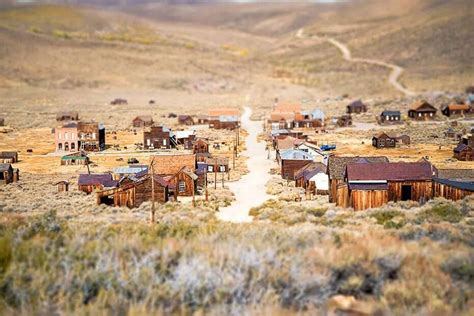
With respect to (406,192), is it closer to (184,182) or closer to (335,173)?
(335,173)

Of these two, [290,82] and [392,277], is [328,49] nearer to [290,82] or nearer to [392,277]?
[290,82]

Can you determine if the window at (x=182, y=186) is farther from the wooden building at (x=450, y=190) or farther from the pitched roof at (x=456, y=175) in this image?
Result: the pitched roof at (x=456, y=175)

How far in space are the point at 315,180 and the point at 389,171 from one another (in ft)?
17.4

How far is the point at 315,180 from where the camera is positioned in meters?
32.2

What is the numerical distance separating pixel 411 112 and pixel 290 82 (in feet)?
199

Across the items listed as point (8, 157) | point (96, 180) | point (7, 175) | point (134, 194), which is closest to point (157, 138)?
point (8, 157)

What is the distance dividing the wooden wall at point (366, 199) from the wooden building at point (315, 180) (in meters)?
5.51

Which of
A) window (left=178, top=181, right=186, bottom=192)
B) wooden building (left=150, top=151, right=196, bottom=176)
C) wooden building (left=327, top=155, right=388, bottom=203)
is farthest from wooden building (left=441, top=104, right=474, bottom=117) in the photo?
window (left=178, top=181, right=186, bottom=192)

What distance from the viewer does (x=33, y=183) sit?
36906 millimetres

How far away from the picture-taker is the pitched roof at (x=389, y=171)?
2712 centimetres

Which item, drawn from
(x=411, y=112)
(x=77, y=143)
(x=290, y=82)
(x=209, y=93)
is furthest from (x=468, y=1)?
(x=77, y=143)

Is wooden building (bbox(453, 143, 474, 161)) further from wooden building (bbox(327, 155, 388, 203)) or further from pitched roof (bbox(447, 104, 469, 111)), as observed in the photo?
pitched roof (bbox(447, 104, 469, 111))

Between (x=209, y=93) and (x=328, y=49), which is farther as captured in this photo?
(x=328, y=49)

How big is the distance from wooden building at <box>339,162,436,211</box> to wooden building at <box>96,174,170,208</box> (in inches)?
335
